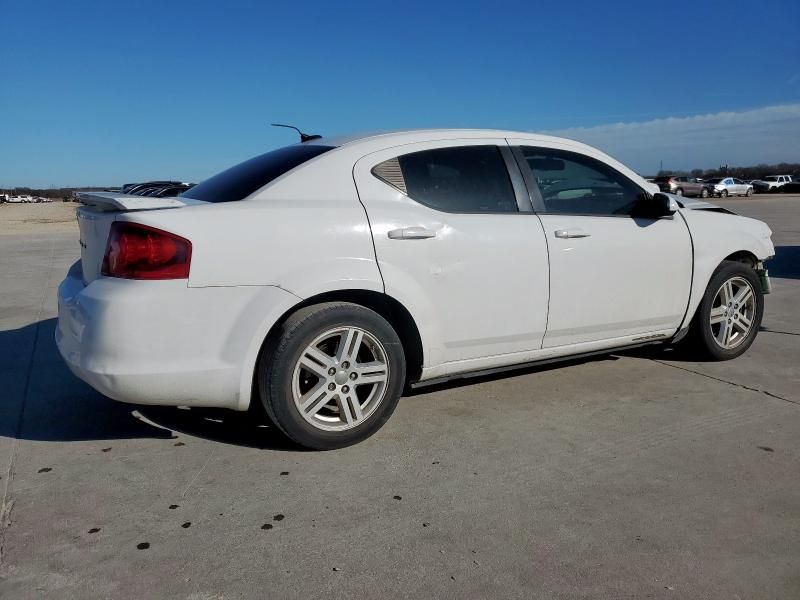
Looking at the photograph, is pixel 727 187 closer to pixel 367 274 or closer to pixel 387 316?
pixel 387 316

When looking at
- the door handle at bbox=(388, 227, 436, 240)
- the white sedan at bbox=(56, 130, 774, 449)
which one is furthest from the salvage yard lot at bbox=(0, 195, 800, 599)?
the door handle at bbox=(388, 227, 436, 240)

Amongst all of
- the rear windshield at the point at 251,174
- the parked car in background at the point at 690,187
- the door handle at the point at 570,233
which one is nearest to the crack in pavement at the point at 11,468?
the rear windshield at the point at 251,174

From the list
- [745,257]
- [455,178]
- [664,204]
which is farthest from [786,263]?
[455,178]

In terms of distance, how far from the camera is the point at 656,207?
14.1ft

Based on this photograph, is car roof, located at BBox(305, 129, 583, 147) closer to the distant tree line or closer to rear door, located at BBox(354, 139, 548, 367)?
rear door, located at BBox(354, 139, 548, 367)

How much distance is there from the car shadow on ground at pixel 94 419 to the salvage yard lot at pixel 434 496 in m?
0.02

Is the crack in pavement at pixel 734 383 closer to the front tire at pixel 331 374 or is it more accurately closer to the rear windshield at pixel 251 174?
the front tire at pixel 331 374

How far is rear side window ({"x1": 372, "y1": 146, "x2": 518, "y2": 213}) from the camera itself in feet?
12.0

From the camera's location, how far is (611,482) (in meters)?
3.03

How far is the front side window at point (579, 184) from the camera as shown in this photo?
407 centimetres

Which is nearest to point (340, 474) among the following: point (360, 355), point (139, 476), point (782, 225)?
point (360, 355)

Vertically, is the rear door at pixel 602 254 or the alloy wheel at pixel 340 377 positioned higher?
the rear door at pixel 602 254

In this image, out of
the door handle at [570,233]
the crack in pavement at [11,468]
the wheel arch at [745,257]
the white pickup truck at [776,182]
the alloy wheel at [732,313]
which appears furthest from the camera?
the white pickup truck at [776,182]

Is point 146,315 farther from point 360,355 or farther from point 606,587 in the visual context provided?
point 606,587
